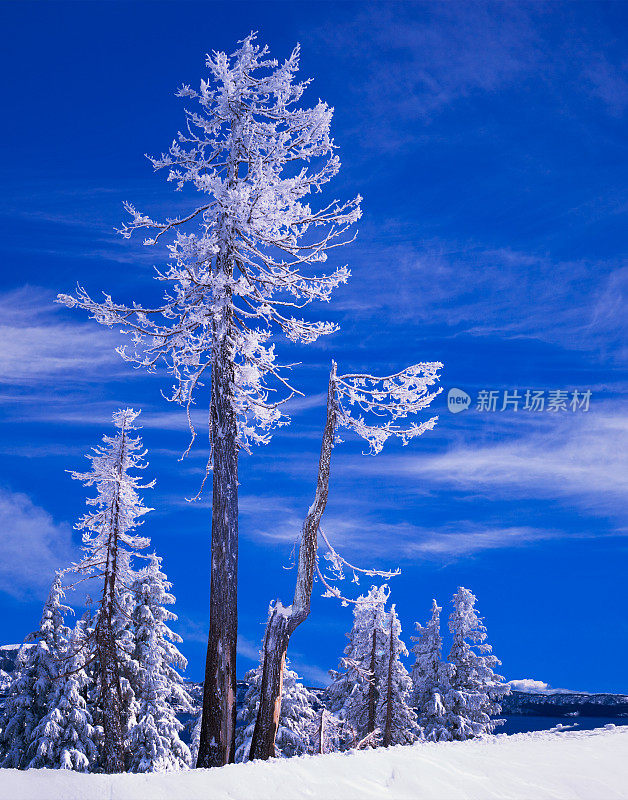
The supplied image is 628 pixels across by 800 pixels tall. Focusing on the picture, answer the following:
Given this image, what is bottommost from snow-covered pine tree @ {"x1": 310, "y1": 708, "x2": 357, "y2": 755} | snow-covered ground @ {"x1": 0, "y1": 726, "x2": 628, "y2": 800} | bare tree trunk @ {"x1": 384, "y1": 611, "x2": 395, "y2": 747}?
snow-covered ground @ {"x1": 0, "y1": 726, "x2": 628, "y2": 800}

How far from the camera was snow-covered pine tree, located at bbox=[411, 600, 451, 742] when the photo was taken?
29.5 meters

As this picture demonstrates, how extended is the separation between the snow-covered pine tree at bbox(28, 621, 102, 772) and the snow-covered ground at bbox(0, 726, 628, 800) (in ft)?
59.4

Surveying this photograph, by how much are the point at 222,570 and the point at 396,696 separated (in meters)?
21.2

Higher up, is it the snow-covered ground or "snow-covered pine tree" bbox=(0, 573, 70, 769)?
"snow-covered pine tree" bbox=(0, 573, 70, 769)

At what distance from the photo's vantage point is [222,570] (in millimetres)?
10773

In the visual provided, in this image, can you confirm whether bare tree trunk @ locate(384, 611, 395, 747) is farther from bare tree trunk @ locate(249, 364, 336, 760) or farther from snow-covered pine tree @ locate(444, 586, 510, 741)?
bare tree trunk @ locate(249, 364, 336, 760)

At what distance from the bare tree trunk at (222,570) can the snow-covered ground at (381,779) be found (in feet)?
9.59

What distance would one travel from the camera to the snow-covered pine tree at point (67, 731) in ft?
75.6

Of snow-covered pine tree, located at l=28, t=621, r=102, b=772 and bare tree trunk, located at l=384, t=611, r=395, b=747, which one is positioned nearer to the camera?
snow-covered pine tree, located at l=28, t=621, r=102, b=772

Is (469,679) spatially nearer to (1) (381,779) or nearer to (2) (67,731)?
(2) (67,731)

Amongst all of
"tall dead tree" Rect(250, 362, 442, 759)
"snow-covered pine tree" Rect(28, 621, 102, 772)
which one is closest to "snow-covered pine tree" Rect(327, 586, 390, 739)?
"snow-covered pine tree" Rect(28, 621, 102, 772)

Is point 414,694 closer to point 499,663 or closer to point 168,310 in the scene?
point 499,663

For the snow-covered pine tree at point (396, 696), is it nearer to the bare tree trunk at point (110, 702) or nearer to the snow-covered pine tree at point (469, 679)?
the snow-covered pine tree at point (469, 679)

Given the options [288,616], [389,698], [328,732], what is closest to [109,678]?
[328,732]
